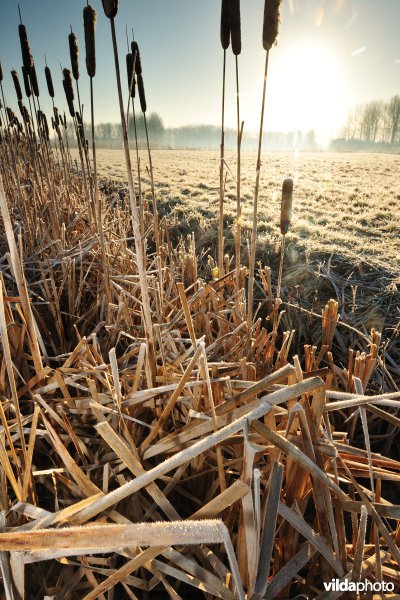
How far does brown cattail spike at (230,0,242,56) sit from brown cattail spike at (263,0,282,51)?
0.16 m

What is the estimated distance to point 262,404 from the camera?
602 millimetres

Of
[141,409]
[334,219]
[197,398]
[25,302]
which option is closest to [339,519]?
[197,398]

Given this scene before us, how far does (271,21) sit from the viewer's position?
2.90 feet

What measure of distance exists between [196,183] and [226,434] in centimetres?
1132

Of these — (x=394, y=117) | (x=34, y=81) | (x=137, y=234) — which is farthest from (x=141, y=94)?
(x=394, y=117)

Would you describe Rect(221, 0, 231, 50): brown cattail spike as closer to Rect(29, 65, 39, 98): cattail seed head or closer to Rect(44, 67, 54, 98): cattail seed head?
Rect(29, 65, 39, 98): cattail seed head

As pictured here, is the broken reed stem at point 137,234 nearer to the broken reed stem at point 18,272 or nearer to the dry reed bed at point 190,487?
the dry reed bed at point 190,487

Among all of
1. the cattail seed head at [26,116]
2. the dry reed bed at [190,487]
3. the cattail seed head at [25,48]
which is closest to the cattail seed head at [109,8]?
the dry reed bed at [190,487]

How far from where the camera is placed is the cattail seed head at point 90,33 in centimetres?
99

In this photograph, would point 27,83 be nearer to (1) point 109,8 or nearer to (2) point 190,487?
(1) point 109,8

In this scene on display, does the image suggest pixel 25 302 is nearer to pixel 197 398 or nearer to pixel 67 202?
pixel 197 398

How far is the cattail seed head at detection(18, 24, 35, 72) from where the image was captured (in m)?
1.98

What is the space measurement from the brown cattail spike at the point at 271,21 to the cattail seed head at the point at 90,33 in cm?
50

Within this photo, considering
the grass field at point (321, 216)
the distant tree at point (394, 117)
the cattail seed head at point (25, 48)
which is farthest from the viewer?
the distant tree at point (394, 117)
